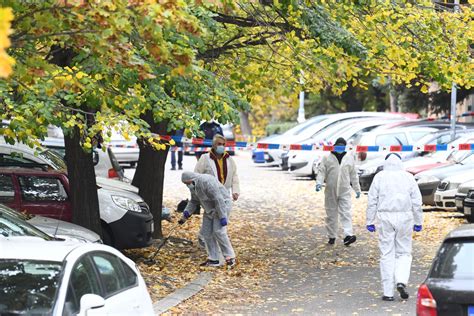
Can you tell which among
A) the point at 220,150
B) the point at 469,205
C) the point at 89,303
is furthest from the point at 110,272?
the point at 469,205

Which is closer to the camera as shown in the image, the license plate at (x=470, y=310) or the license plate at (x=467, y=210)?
the license plate at (x=470, y=310)

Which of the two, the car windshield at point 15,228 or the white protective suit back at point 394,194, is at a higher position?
the white protective suit back at point 394,194

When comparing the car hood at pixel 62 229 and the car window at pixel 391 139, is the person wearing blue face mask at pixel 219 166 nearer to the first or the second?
the car hood at pixel 62 229

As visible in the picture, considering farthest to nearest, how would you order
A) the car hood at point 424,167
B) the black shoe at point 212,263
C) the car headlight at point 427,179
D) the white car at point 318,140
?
the white car at point 318,140
the car hood at point 424,167
the car headlight at point 427,179
the black shoe at point 212,263

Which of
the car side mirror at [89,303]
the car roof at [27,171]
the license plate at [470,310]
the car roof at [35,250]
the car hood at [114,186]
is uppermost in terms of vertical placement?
the car roof at [27,171]

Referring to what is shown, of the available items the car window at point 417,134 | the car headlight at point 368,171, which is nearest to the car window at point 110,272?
the car headlight at point 368,171

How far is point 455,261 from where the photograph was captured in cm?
769

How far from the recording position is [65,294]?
21.7ft

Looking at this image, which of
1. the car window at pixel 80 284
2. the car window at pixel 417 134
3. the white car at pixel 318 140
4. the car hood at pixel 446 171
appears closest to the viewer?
the car window at pixel 80 284

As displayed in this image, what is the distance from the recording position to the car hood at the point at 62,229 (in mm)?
11992

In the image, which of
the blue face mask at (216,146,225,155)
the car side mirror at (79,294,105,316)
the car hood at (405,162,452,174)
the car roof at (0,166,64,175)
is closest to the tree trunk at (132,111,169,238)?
the blue face mask at (216,146,225,155)

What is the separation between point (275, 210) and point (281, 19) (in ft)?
27.8

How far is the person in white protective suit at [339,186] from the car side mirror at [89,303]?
963cm

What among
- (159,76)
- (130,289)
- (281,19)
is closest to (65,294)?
(130,289)
